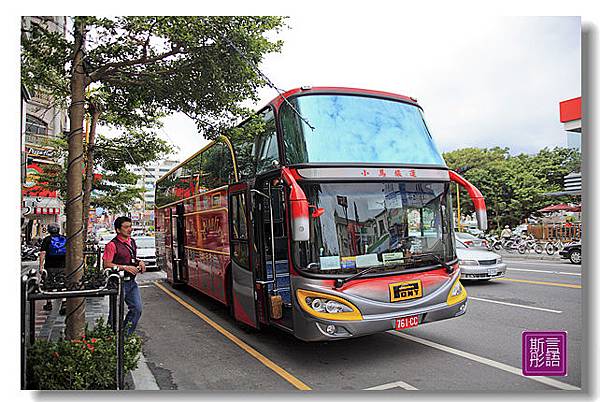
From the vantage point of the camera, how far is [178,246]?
30.4 ft

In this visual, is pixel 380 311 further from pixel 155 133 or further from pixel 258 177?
pixel 155 133

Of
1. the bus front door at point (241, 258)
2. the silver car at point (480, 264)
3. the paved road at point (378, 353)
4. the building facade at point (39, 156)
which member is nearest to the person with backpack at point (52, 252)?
the building facade at point (39, 156)

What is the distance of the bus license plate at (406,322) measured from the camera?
530 centimetres

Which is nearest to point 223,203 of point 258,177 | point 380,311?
point 258,177

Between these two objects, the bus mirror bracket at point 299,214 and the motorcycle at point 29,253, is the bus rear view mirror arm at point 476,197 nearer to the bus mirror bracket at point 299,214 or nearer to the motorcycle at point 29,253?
the bus mirror bracket at point 299,214

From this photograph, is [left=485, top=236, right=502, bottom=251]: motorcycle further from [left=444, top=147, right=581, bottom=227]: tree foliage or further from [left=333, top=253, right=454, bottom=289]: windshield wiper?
[left=333, top=253, right=454, bottom=289]: windshield wiper

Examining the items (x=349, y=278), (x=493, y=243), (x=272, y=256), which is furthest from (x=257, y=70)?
(x=493, y=243)

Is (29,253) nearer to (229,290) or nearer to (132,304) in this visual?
(132,304)

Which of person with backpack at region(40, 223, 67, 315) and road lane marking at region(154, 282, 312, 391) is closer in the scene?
road lane marking at region(154, 282, 312, 391)

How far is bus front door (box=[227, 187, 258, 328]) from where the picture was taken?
6375mm

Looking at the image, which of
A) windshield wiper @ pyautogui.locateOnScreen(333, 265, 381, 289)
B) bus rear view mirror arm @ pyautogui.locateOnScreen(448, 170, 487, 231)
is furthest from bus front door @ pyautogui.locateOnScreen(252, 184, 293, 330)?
bus rear view mirror arm @ pyautogui.locateOnScreen(448, 170, 487, 231)

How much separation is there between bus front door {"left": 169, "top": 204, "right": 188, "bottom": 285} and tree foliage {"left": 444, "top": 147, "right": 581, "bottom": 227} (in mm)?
4576

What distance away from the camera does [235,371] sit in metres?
5.57

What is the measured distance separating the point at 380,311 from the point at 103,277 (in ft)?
9.55
